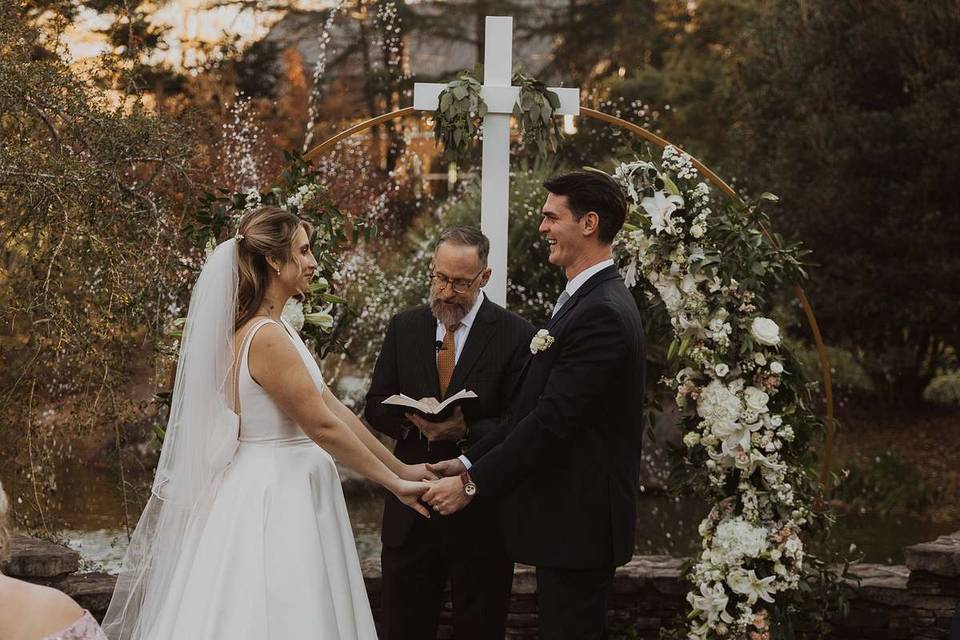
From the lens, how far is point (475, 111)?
16.3 feet

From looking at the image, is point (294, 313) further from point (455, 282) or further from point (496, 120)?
point (496, 120)

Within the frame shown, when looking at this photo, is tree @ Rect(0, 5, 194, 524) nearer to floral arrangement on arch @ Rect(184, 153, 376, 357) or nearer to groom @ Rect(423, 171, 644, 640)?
floral arrangement on arch @ Rect(184, 153, 376, 357)

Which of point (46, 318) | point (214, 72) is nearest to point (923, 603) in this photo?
point (46, 318)

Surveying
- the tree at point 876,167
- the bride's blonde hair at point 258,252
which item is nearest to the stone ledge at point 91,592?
the bride's blonde hair at point 258,252

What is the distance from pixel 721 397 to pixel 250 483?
1.93 meters

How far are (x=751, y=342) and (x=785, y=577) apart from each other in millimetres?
923

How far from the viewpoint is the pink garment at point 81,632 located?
7.79 feet

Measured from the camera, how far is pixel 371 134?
778 inches

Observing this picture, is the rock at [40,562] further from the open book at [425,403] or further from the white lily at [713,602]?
the white lily at [713,602]

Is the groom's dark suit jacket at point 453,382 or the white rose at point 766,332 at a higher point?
the white rose at point 766,332

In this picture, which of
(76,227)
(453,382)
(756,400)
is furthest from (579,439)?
(76,227)

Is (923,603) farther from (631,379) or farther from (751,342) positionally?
(631,379)

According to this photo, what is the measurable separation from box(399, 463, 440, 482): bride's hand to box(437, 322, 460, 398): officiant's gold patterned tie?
34 centimetres

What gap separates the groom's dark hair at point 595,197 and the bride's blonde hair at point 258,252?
33.9 inches
